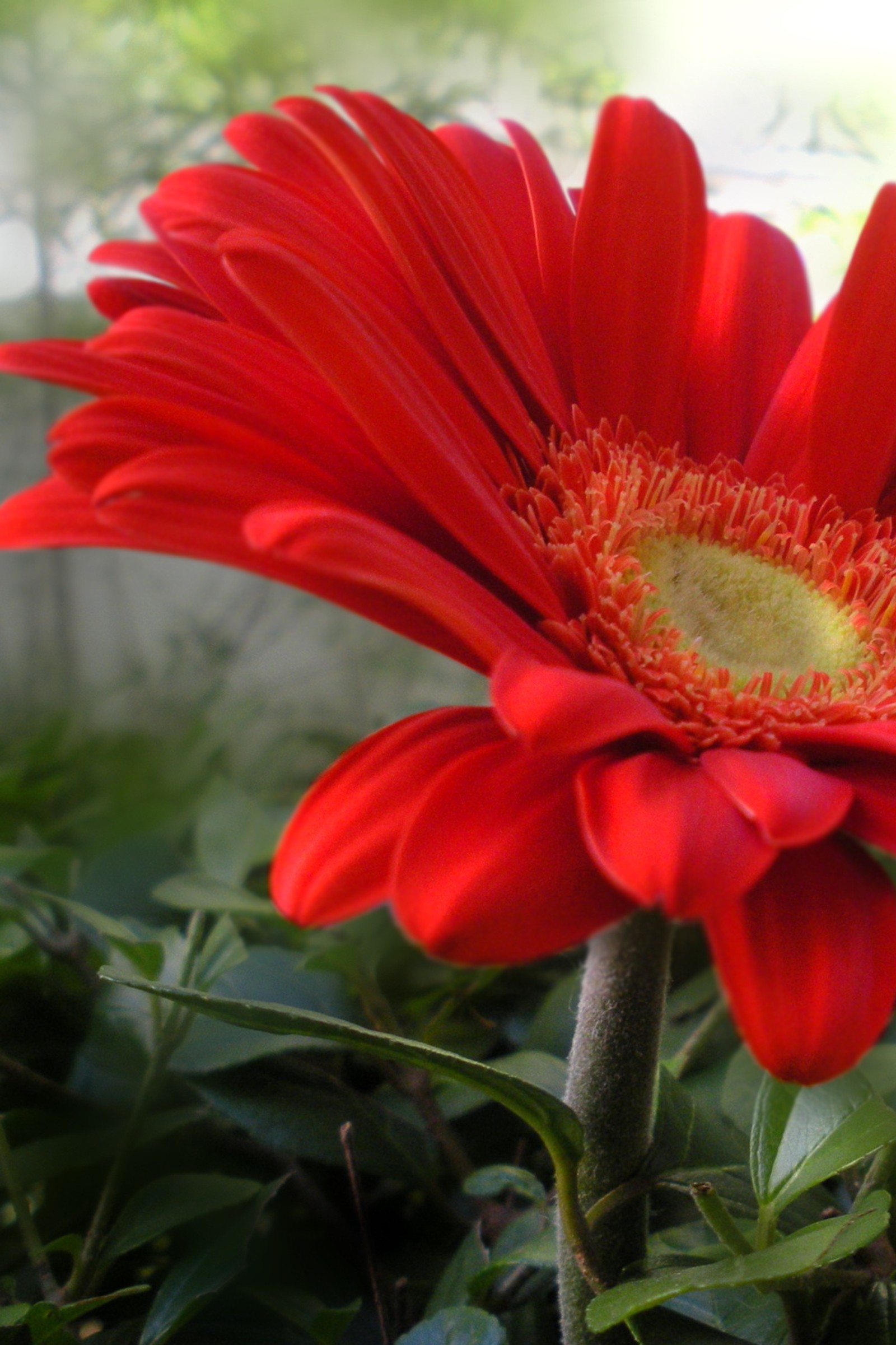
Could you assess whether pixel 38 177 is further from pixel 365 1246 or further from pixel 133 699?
pixel 365 1246

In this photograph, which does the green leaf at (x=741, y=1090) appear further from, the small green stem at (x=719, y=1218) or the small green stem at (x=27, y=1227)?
the small green stem at (x=27, y=1227)

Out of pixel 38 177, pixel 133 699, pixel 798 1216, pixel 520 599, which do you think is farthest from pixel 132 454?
pixel 38 177

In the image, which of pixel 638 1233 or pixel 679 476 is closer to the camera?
pixel 638 1233

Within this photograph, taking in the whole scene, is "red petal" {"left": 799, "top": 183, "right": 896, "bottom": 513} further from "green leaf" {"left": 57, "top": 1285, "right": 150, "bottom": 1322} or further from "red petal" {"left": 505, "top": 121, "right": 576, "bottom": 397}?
"green leaf" {"left": 57, "top": 1285, "right": 150, "bottom": 1322}

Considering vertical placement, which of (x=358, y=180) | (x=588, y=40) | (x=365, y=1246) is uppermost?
(x=588, y=40)

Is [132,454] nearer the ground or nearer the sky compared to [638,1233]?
nearer the sky

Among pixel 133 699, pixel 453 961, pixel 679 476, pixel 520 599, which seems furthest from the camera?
pixel 133 699

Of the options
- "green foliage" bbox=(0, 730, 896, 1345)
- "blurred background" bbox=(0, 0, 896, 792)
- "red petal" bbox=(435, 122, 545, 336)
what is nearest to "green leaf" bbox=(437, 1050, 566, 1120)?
"green foliage" bbox=(0, 730, 896, 1345)
